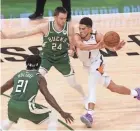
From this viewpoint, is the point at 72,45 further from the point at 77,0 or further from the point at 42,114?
the point at 77,0

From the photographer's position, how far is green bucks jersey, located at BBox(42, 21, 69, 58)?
6.80 m

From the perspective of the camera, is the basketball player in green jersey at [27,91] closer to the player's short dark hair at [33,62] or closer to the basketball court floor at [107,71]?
the player's short dark hair at [33,62]

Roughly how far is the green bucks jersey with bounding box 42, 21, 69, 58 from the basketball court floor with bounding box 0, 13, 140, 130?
2.81ft

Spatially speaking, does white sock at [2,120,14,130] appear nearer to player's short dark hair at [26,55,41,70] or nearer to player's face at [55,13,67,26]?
player's short dark hair at [26,55,41,70]

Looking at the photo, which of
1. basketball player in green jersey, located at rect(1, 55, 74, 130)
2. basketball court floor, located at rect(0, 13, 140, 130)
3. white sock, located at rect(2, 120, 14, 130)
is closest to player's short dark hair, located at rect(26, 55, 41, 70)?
basketball player in green jersey, located at rect(1, 55, 74, 130)

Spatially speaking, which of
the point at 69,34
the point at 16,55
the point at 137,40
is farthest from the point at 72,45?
the point at 137,40

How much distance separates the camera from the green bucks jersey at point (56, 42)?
22.3 feet

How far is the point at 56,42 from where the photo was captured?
6.81 m

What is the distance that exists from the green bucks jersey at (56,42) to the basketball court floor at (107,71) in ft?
2.81

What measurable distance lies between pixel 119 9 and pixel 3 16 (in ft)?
9.64

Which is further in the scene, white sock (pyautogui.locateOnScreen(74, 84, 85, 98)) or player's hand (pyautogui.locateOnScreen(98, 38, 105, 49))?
white sock (pyautogui.locateOnScreen(74, 84, 85, 98))

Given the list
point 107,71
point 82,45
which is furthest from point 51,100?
point 107,71

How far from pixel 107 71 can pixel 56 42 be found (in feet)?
7.20

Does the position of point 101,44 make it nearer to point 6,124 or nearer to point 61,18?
point 61,18
